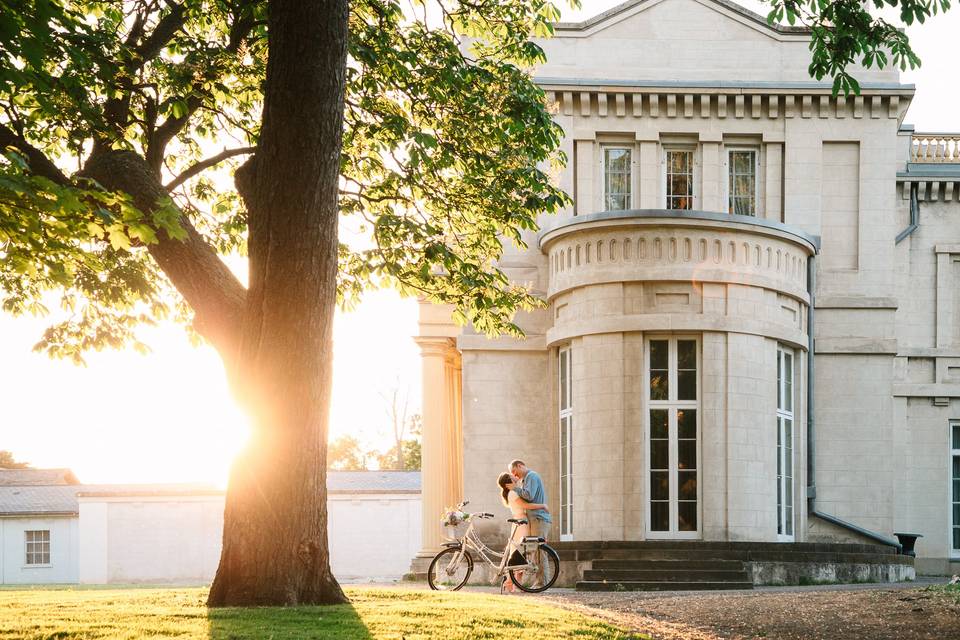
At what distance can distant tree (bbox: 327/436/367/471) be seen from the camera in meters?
82.2

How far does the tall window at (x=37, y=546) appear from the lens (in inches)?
2158

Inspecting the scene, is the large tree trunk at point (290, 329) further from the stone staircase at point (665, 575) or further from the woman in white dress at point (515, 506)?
the stone staircase at point (665, 575)

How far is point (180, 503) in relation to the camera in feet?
167

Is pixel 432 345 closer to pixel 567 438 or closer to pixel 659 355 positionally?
pixel 567 438

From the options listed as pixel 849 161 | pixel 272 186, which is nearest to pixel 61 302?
pixel 272 186

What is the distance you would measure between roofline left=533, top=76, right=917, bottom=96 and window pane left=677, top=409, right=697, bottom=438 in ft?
24.7

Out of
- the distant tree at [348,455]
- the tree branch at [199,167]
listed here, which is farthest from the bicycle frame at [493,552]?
the distant tree at [348,455]

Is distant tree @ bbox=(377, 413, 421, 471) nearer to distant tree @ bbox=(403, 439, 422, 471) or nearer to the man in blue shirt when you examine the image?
distant tree @ bbox=(403, 439, 422, 471)

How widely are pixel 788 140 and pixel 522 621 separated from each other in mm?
17351

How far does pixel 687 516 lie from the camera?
2138 centimetres

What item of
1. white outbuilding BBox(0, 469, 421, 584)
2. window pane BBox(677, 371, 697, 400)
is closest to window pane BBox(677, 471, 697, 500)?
window pane BBox(677, 371, 697, 400)

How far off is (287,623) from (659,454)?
12585 mm

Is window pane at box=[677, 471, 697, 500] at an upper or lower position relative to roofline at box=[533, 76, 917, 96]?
lower

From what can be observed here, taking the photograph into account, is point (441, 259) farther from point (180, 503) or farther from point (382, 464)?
point (382, 464)
